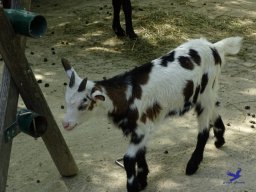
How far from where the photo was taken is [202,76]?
436 cm

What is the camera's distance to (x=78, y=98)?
376 centimetres

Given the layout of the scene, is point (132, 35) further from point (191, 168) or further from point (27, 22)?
point (27, 22)

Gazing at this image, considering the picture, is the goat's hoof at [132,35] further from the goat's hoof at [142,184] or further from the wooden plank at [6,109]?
the wooden plank at [6,109]

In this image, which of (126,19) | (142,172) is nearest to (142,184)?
(142,172)

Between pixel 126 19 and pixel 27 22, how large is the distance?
13.8 ft

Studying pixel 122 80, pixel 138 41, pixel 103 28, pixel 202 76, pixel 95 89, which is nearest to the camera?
pixel 95 89

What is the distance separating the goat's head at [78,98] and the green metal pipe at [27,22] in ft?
1.55

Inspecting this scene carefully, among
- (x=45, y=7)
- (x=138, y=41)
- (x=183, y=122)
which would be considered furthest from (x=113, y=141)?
(x=45, y=7)

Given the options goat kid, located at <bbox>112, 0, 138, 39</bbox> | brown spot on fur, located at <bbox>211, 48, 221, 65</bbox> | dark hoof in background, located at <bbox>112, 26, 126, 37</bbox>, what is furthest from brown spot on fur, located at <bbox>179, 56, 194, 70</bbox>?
dark hoof in background, located at <bbox>112, 26, 126, 37</bbox>

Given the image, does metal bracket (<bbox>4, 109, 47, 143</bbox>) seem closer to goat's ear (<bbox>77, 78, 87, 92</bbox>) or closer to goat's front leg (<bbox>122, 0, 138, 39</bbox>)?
goat's ear (<bbox>77, 78, 87, 92</bbox>)

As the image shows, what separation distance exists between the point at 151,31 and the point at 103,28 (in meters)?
0.80

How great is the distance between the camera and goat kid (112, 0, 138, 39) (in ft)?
24.6

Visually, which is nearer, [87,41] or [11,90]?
[11,90]

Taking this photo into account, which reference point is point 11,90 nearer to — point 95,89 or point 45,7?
point 95,89
